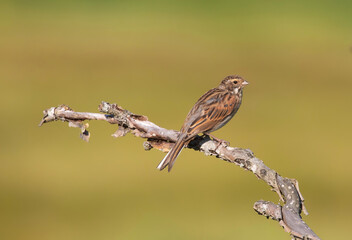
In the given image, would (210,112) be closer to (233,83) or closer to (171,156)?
(233,83)

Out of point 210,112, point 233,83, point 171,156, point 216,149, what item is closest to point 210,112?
point 210,112

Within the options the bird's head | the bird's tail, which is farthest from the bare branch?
the bird's head

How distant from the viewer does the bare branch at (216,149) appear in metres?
5.41

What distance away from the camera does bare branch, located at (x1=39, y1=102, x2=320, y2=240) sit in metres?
5.41

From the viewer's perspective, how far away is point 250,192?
1644 cm

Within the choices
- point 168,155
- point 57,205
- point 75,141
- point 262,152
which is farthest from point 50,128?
point 168,155

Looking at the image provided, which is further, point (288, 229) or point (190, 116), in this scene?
point (190, 116)

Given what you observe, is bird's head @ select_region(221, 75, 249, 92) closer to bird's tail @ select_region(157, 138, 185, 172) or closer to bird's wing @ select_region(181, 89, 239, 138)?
bird's wing @ select_region(181, 89, 239, 138)

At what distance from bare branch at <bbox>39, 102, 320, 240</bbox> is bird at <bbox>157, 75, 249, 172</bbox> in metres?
0.15

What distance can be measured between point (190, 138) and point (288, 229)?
2720 mm

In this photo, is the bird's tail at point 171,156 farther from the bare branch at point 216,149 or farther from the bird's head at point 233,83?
the bird's head at point 233,83

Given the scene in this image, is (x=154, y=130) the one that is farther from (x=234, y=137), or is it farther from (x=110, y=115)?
(x=234, y=137)

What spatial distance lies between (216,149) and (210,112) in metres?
2.09

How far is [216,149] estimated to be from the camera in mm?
7039
